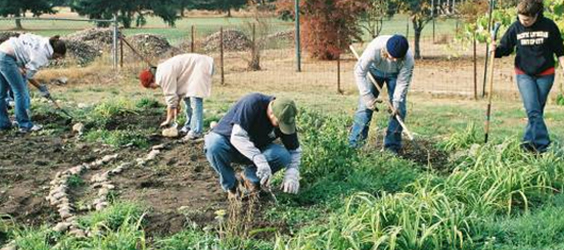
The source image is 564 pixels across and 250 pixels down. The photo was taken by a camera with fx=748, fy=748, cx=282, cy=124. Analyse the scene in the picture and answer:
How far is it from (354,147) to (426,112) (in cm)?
436

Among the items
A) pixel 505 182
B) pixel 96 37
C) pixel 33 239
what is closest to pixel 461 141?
pixel 505 182

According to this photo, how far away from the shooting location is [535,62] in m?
7.23

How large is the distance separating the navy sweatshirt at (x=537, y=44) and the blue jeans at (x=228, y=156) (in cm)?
278

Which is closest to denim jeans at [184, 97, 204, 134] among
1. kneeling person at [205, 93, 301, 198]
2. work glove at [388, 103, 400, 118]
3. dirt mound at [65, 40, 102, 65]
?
work glove at [388, 103, 400, 118]

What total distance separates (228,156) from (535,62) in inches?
127

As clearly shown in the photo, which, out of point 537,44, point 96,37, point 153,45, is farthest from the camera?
point 96,37

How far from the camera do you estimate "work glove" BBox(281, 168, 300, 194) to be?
5.80 meters

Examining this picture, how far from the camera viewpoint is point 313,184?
6352mm

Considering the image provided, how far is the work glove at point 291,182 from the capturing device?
228 inches

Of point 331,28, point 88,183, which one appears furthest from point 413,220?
point 331,28

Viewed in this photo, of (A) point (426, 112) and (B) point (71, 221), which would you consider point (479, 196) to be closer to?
(B) point (71, 221)

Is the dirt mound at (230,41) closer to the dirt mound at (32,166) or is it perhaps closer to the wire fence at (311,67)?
the wire fence at (311,67)

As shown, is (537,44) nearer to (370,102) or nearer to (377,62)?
(377,62)

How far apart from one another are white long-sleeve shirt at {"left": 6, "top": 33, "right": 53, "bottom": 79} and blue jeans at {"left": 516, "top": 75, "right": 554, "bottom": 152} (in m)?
5.52
